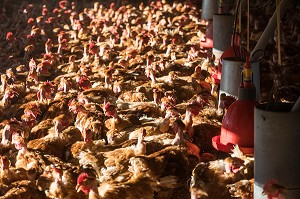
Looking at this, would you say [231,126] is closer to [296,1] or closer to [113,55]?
[113,55]

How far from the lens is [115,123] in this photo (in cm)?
636

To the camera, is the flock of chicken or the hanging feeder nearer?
the hanging feeder

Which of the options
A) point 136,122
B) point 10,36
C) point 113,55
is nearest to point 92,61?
point 113,55

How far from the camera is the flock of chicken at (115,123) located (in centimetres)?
486

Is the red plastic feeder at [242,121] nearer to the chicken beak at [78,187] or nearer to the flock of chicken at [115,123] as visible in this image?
the flock of chicken at [115,123]

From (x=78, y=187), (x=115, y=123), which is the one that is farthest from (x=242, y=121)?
(x=115, y=123)

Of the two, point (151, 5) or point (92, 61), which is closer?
point (92, 61)

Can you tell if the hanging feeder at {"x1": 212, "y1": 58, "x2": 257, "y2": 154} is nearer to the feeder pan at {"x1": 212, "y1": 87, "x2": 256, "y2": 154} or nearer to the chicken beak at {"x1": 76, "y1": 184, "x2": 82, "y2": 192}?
the feeder pan at {"x1": 212, "y1": 87, "x2": 256, "y2": 154}

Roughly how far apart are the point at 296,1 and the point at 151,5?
4.16m

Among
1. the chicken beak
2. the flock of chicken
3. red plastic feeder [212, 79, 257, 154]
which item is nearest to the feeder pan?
red plastic feeder [212, 79, 257, 154]

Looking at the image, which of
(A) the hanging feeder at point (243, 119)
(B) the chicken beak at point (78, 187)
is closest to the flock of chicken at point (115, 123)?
(B) the chicken beak at point (78, 187)

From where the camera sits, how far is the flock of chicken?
16.0 feet

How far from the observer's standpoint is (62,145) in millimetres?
6090

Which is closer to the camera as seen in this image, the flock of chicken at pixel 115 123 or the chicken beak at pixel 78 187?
the chicken beak at pixel 78 187
